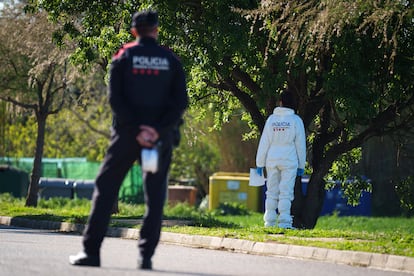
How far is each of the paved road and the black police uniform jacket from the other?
124 cm

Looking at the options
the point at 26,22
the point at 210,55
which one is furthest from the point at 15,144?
the point at 210,55

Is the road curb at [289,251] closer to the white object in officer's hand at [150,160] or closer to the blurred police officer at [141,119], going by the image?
the blurred police officer at [141,119]

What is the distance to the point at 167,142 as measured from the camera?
29.7ft

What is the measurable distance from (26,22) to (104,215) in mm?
15885

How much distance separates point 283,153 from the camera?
610 inches

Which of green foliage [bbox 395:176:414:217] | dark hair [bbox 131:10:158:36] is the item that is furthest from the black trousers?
green foliage [bbox 395:176:414:217]

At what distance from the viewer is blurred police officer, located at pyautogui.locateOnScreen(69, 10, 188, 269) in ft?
29.6

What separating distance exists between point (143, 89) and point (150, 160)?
0.64 metres

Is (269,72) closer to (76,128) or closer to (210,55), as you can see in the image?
(210,55)

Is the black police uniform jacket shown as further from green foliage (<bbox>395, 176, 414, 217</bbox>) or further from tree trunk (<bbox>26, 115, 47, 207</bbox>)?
tree trunk (<bbox>26, 115, 47, 207</bbox>)

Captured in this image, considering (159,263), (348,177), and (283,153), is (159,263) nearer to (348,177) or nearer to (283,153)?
(283,153)

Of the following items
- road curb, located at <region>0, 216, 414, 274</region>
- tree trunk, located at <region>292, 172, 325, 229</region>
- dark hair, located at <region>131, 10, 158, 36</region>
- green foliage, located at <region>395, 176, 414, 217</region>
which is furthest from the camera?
green foliage, located at <region>395, 176, 414, 217</region>

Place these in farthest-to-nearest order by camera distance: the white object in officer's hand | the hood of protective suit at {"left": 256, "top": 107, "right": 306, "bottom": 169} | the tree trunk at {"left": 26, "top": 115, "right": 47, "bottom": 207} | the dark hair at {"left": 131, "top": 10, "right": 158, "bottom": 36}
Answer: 1. the tree trunk at {"left": 26, "top": 115, "right": 47, "bottom": 207}
2. the hood of protective suit at {"left": 256, "top": 107, "right": 306, "bottom": 169}
3. the dark hair at {"left": 131, "top": 10, "right": 158, "bottom": 36}
4. the white object in officer's hand

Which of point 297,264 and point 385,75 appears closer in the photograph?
point 297,264
